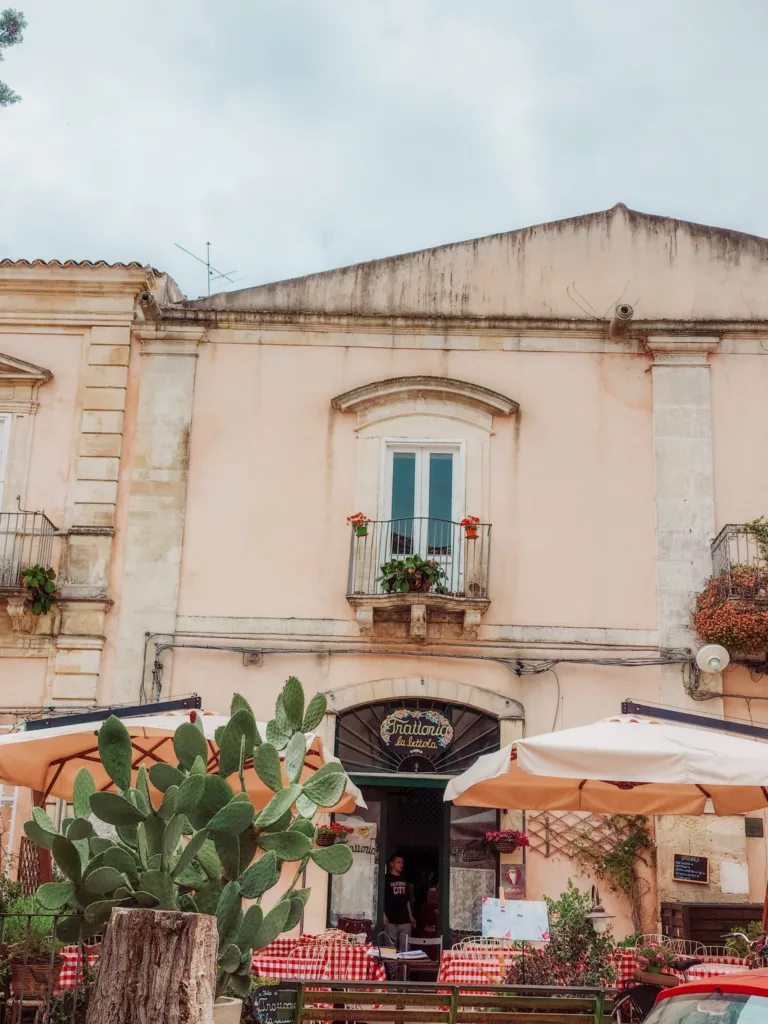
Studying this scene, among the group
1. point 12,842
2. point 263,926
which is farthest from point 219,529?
point 263,926

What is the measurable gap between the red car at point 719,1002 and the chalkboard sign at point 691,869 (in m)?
7.58

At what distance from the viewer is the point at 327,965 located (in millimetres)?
8961

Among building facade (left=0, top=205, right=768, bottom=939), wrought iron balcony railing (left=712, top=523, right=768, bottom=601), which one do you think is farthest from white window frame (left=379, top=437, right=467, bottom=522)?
wrought iron balcony railing (left=712, top=523, right=768, bottom=601)

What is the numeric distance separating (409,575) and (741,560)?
3.70m

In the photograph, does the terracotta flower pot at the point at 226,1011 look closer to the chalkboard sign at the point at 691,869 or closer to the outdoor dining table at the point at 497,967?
the outdoor dining table at the point at 497,967

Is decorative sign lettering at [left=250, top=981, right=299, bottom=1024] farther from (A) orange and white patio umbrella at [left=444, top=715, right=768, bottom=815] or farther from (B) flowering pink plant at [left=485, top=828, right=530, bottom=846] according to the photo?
(B) flowering pink plant at [left=485, top=828, right=530, bottom=846]

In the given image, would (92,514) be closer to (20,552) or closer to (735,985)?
(20,552)

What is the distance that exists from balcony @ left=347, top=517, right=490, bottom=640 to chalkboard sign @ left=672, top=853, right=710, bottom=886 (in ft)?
10.6

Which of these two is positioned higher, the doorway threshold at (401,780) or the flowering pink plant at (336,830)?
the doorway threshold at (401,780)

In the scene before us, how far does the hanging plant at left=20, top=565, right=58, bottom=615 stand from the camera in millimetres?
13094

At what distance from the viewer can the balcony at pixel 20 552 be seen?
13094mm

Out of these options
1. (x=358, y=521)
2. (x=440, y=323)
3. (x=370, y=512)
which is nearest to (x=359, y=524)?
(x=358, y=521)

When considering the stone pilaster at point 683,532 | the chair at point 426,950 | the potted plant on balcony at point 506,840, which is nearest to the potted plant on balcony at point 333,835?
the chair at point 426,950

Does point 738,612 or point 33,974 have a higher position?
point 738,612
